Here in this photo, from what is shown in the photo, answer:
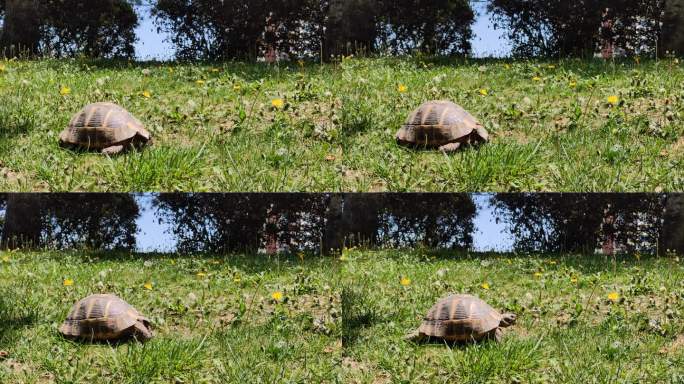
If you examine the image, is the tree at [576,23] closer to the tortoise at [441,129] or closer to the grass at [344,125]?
the grass at [344,125]

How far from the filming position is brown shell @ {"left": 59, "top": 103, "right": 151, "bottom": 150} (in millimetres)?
8023

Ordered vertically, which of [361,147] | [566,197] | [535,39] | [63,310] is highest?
[535,39]

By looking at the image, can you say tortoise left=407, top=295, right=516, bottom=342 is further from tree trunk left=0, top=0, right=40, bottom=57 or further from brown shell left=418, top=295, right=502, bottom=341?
tree trunk left=0, top=0, right=40, bottom=57

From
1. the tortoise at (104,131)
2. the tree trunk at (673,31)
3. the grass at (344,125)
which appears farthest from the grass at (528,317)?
the tree trunk at (673,31)

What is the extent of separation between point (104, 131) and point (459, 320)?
12.7ft

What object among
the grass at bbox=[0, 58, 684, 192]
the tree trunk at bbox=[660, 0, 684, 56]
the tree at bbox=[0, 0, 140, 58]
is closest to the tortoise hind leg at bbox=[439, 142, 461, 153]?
the grass at bbox=[0, 58, 684, 192]

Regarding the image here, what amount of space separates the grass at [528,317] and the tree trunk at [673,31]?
9.11 feet

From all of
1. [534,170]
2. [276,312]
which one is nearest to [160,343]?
[276,312]

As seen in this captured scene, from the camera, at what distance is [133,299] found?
8633 millimetres

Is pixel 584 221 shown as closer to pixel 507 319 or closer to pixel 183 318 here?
pixel 507 319

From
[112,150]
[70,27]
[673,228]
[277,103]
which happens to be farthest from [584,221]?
[70,27]

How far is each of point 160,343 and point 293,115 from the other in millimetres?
2800

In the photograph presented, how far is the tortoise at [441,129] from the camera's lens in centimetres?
810

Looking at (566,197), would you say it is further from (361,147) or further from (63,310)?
(63,310)
